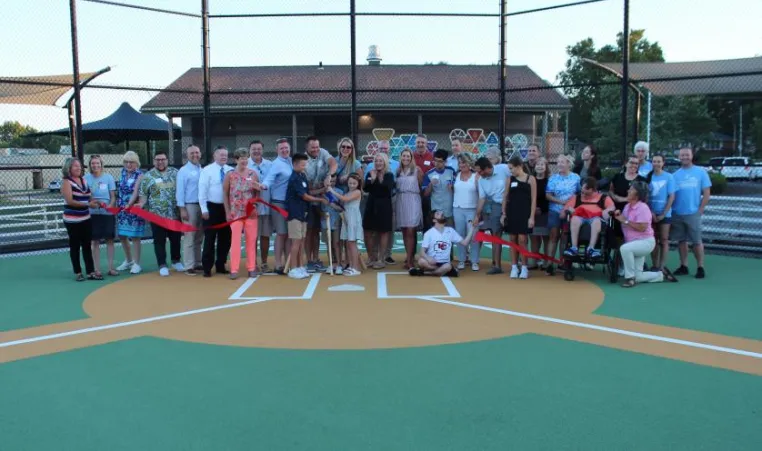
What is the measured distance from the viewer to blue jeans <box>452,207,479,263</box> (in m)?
8.91

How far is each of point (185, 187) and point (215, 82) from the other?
14.9m

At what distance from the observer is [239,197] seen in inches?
328

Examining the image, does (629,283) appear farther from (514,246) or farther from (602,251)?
(514,246)

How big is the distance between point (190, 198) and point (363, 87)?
14.3 m

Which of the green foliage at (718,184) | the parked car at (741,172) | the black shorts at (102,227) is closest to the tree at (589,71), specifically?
the parked car at (741,172)

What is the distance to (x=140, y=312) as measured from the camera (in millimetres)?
6527

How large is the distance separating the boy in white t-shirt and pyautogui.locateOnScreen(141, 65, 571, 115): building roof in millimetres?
11746

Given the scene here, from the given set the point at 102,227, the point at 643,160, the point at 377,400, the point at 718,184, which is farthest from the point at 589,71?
the point at 377,400

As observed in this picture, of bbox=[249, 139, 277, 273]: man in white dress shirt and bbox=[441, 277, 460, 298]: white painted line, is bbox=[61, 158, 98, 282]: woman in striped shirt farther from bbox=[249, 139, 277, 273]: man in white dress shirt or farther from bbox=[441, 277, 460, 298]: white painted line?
bbox=[441, 277, 460, 298]: white painted line

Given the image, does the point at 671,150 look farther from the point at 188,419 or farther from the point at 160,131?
the point at 188,419

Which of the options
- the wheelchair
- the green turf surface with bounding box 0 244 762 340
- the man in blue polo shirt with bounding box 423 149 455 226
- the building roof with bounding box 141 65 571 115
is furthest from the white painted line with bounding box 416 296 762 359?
the building roof with bounding box 141 65 571 115

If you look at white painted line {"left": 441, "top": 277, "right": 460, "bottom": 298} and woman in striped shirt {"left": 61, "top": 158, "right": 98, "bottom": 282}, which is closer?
white painted line {"left": 441, "top": 277, "right": 460, "bottom": 298}

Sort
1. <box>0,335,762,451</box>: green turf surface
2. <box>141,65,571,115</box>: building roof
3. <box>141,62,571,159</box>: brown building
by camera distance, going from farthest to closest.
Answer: <box>141,62,571,159</box>: brown building
<box>141,65,571,115</box>: building roof
<box>0,335,762,451</box>: green turf surface

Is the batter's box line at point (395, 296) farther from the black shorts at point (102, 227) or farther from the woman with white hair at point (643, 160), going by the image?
the black shorts at point (102, 227)
